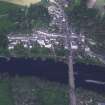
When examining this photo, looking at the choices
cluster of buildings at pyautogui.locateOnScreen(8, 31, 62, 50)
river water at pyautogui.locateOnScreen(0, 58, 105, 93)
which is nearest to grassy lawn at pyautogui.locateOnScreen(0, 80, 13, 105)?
river water at pyautogui.locateOnScreen(0, 58, 105, 93)

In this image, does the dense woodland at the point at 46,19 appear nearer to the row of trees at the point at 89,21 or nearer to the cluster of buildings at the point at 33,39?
the row of trees at the point at 89,21

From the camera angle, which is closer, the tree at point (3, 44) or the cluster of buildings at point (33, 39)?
the tree at point (3, 44)

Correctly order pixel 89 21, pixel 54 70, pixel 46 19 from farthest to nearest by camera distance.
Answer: pixel 46 19, pixel 89 21, pixel 54 70

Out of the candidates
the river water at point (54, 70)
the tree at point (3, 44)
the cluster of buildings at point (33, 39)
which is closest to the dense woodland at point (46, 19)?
the tree at point (3, 44)

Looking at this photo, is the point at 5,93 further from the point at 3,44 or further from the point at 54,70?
the point at 3,44

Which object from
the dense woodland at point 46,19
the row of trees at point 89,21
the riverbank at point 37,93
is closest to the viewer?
the riverbank at point 37,93

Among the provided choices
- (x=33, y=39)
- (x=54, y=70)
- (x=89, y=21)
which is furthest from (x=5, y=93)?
(x=89, y=21)

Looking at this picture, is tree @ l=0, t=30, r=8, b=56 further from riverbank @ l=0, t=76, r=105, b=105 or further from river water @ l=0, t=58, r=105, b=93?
riverbank @ l=0, t=76, r=105, b=105
